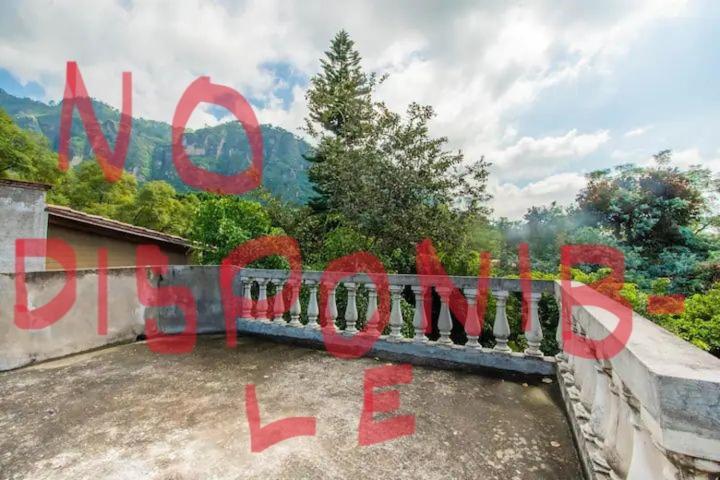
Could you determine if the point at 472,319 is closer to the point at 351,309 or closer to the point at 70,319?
the point at 351,309

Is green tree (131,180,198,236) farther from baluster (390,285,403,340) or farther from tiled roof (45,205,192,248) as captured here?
baluster (390,285,403,340)

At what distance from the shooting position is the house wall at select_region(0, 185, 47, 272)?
7172 millimetres

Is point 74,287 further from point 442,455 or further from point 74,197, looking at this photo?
point 74,197

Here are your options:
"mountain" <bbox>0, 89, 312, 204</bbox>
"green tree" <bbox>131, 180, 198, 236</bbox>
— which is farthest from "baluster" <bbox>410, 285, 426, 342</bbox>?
"mountain" <bbox>0, 89, 312, 204</bbox>

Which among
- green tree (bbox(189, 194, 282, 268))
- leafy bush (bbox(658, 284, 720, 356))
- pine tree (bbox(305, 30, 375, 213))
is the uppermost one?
pine tree (bbox(305, 30, 375, 213))

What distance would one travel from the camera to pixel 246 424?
6.86 feet

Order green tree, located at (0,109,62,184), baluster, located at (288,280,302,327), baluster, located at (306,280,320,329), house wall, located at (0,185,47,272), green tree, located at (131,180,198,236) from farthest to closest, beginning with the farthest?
green tree, located at (131,180,198,236) → green tree, located at (0,109,62,184) → house wall, located at (0,185,47,272) → baluster, located at (288,280,302,327) → baluster, located at (306,280,320,329)

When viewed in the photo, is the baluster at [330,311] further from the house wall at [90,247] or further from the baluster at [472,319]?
the house wall at [90,247]

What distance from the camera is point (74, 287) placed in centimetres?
354

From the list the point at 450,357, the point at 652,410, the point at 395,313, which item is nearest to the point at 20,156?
the point at 395,313

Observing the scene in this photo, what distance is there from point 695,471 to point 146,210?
28.5 meters

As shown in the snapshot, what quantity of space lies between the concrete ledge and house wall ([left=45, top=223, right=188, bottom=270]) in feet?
27.1

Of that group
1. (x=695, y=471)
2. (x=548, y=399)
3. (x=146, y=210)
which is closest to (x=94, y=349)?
(x=548, y=399)

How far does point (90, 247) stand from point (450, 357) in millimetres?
9980
